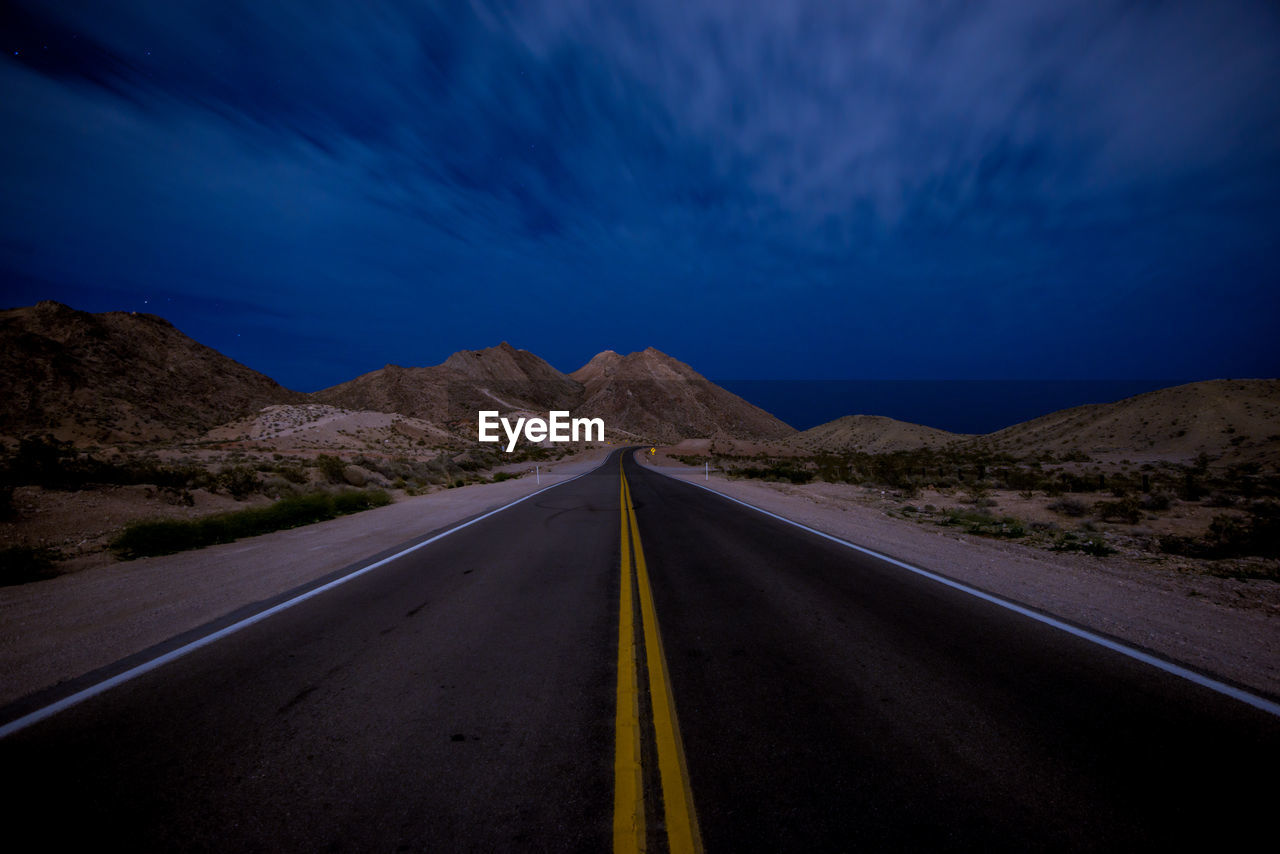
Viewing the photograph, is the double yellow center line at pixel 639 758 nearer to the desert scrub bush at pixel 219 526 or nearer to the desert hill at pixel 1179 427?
the desert scrub bush at pixel 219 526

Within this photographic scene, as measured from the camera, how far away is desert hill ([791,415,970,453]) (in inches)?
2346

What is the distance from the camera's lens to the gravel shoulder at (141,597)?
4.14 meters

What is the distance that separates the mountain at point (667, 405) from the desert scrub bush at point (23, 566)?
107 meters

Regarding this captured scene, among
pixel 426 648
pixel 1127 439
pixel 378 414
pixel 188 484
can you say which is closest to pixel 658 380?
pixel 378 414

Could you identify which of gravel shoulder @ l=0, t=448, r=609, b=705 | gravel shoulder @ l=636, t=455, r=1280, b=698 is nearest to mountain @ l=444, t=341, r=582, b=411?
gravel shoulder @ l=0, t=448, r=609, b=705

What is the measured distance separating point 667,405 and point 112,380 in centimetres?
9728

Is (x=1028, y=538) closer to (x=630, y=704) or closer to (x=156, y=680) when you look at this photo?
(x=630, y=704)

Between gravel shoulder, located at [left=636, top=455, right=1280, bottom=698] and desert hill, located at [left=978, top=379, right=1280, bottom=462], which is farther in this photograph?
desert hill, located at [left=978, top=379, right=1280, bottom=462]

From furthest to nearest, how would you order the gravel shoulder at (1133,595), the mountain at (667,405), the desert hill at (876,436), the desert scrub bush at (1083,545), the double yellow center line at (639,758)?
the mountain at (667,405) → the desert hill at (876,436) → the desert scrub bush at (1083,545) → the gravel shoulder at (1133,595) → the double yellow center line at (639,758)

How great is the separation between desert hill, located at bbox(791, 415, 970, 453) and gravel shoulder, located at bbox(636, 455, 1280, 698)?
5299 centimetres

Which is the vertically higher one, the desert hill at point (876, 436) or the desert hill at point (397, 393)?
the desert hill at point (397, 393)

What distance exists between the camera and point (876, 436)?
66.7 meters

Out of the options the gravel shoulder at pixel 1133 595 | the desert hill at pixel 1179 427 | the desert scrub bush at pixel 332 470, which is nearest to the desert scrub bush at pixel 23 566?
the desert scrub bush at pixel 332 470

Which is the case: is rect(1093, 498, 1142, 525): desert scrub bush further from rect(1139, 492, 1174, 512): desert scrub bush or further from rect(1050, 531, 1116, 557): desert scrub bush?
rect(1050, 531, 1116, 557): desert scrub bush
